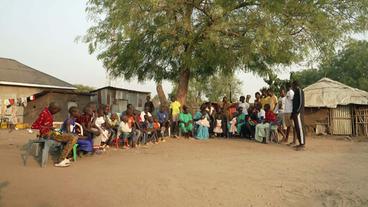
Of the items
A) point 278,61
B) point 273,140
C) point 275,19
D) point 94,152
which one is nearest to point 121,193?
point 94,152

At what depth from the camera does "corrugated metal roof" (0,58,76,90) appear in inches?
914

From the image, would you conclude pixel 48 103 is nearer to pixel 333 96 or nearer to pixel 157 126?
pixel 157 126

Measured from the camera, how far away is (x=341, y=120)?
57.3ft

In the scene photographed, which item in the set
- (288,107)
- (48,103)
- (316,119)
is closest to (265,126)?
(288,107)

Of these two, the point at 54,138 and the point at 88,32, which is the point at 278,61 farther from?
the point at 54,138

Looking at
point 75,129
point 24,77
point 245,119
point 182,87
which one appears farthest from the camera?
point 24,77

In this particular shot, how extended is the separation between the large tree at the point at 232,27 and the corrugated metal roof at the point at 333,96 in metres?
5.04

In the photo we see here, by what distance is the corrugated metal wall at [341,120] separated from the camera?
1711 cm

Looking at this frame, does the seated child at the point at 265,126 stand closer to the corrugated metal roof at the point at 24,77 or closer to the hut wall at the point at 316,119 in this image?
the hut wall at the point at 316,119

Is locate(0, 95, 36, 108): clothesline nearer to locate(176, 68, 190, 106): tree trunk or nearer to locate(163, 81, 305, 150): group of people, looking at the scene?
locate(176, 68, 190, 106): tree trunk

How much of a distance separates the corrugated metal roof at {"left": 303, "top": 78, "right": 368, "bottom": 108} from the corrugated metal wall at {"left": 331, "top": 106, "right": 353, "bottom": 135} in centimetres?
39

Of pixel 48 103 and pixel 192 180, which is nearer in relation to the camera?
pixel 192 180

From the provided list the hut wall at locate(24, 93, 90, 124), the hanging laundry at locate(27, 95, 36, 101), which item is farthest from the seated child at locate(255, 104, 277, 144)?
the hanging laundry at locate(27, 95, 36, 101)

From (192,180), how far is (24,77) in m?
22.2
